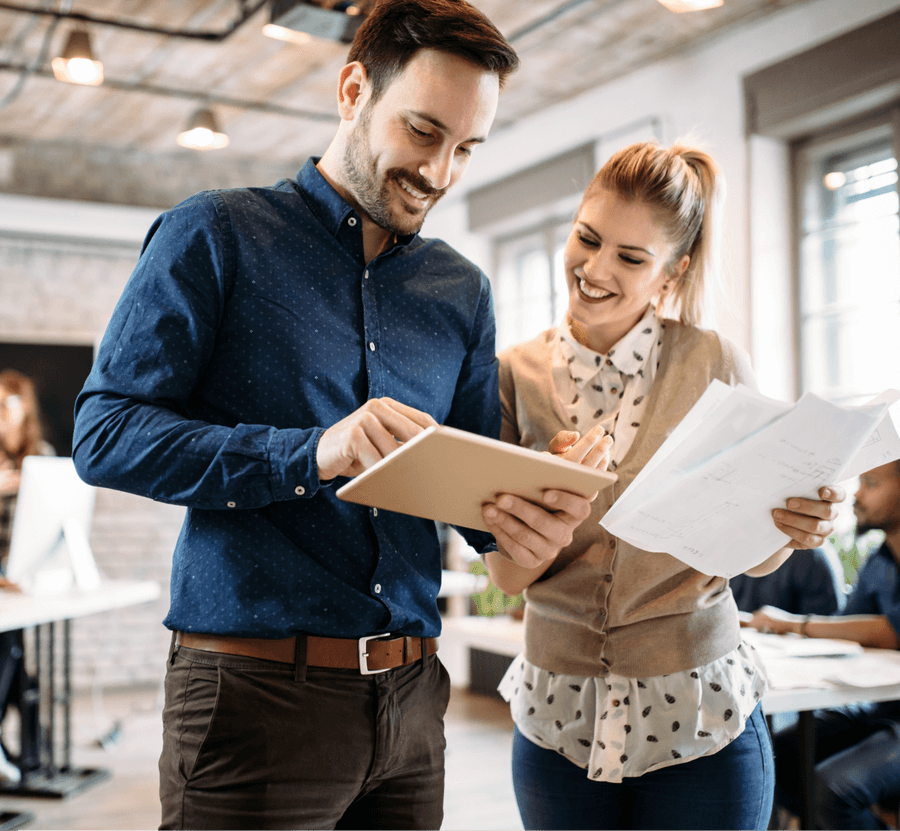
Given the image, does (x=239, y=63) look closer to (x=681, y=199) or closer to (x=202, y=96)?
(x=202, y=96)

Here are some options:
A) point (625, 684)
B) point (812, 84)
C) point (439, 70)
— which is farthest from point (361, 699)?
point (812, 84)

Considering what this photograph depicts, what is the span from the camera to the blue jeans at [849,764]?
8.54ft

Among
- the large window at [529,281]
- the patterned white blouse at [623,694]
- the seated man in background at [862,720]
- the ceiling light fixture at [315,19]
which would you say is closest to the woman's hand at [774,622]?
the seated man in background at [862,720]

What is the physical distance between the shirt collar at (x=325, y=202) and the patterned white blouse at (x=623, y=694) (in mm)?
479

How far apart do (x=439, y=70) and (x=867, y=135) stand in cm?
347

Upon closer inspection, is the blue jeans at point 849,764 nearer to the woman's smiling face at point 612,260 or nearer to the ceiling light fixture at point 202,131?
the woman's smiling face at point 612,260

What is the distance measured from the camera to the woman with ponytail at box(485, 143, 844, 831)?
4.71 ft

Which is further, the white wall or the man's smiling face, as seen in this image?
the white wall

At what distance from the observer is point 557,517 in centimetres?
117

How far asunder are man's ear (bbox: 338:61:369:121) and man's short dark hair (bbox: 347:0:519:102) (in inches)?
0.4

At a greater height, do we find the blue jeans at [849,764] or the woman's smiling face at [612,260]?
the woman's smiling face at [612,260]

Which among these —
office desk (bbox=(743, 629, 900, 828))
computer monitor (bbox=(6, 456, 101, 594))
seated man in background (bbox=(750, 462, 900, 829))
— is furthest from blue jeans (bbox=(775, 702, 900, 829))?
computer monitor (bbox=(6, 456, 101, 594))

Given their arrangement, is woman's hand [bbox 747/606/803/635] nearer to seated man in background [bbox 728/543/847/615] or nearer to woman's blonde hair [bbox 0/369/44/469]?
seated man in background [bbox 728/543/847/615]

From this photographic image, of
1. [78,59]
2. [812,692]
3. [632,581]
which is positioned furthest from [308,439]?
[78,59]
